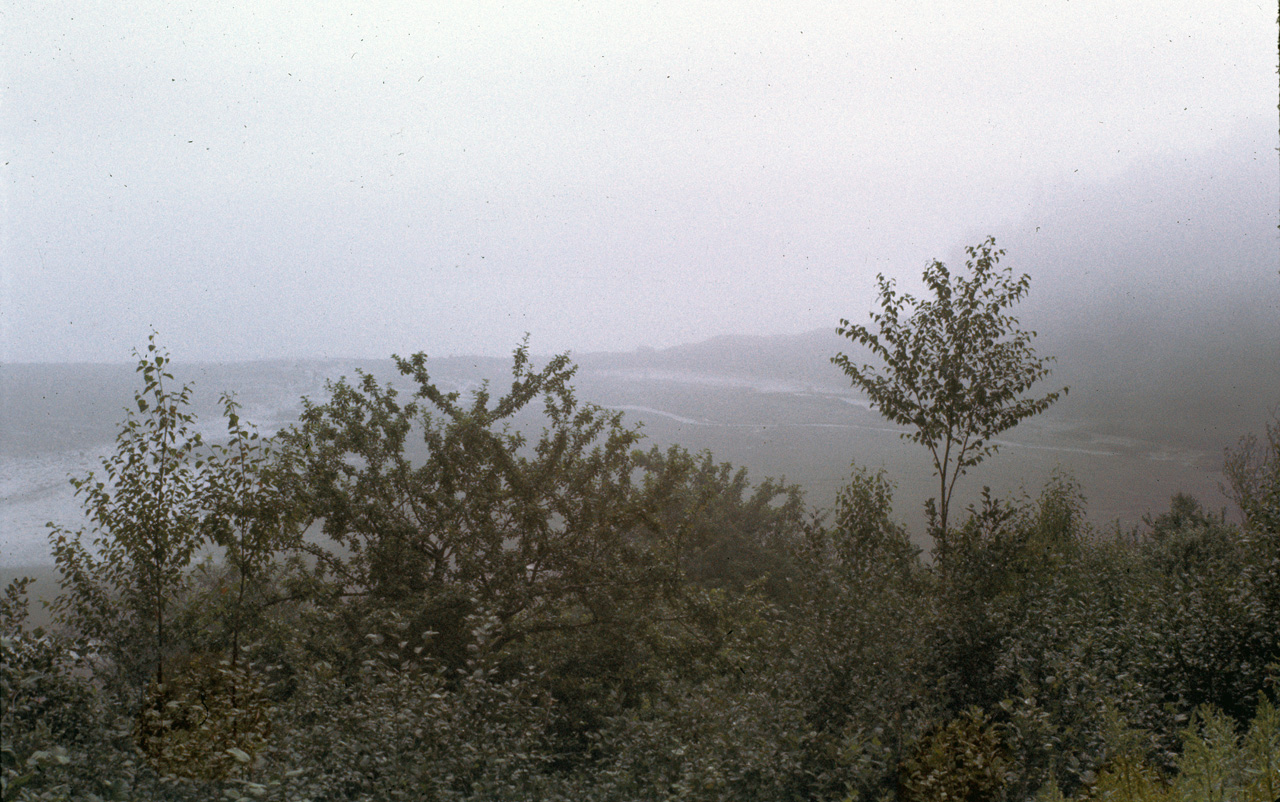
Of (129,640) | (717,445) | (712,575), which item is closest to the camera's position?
(129,640)

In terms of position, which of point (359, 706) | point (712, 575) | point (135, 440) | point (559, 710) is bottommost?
Result: point (712, 575)

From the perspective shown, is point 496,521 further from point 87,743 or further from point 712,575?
point 712,575

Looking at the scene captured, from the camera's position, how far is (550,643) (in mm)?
11531

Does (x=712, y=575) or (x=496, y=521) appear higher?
(x=496, y=521)

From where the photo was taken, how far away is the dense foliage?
4.88m

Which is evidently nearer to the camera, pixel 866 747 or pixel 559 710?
pixel 866 747

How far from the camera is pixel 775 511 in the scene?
2680cm

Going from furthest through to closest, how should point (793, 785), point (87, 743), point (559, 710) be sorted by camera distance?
point (559, 710) < point (793, 785) < point (87, 743)

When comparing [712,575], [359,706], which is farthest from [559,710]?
[712,575]

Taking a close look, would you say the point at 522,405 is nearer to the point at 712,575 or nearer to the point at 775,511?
the point at 712,575

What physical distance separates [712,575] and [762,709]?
1735 centimetres

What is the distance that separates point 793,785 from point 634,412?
35524 millimetres

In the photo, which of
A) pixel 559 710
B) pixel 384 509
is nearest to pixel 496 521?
pixel 384 509

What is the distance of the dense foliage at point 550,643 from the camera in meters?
4.88
